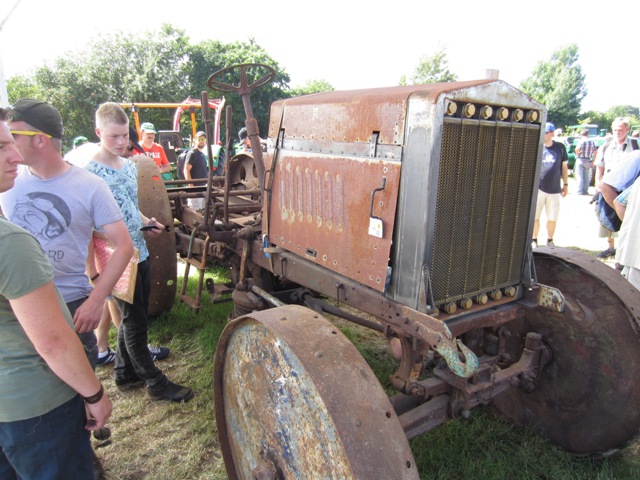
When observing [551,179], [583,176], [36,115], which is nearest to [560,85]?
[583,176]

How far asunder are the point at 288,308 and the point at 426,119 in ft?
3.05

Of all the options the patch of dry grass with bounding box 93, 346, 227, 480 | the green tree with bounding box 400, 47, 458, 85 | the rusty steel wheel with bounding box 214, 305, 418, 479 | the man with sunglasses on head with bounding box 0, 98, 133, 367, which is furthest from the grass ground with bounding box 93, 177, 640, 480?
the green tree with bounding box 400, 47, 458, 85

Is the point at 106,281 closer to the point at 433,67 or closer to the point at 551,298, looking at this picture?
the point at 551,298

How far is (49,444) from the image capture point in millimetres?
1496

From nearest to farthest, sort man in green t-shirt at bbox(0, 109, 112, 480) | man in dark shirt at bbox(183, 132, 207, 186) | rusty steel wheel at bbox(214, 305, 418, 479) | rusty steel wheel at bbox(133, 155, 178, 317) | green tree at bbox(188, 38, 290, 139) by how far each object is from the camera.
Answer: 1. man in green t-shirt at bbox(0, 109, 112, 480)
2. rusty steel wheel at bbox(214, 305, 418, 479)
3. rusty steel wheel at bbox(133, 155, 178, 317)
4. man in dark shirt at bbox(183, 132, 207, 186)
5. green tree at bbox(188, 38, 290, 139)

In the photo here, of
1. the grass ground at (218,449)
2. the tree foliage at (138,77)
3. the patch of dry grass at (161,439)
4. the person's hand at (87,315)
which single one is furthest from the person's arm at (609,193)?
the tree foliage at (138,77)

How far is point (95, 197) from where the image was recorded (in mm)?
2092

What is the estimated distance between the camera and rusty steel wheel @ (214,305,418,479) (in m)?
1.44

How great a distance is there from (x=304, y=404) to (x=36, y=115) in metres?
1.62

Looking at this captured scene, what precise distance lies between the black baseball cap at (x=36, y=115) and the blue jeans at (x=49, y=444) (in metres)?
1.15

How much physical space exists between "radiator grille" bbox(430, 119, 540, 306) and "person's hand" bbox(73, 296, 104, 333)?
1.47 metres

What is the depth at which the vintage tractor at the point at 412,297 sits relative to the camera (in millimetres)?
1617

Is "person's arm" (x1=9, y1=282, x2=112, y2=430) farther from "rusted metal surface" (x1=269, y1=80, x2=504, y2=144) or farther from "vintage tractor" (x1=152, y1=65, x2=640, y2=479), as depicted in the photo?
"rusted metal surface" (x1=269, y1=80, x2=504, y2=144)

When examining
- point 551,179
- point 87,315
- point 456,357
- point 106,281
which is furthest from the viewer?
point 551,179
